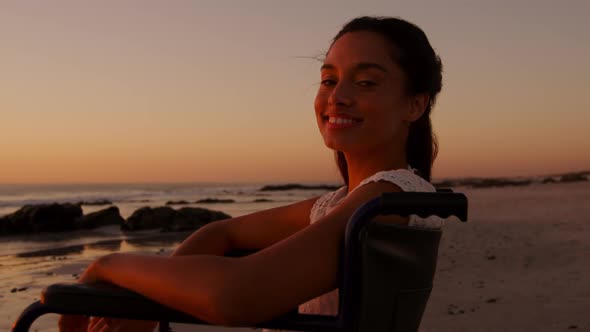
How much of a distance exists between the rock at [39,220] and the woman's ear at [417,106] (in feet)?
50.6

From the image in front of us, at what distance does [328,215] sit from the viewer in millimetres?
1645

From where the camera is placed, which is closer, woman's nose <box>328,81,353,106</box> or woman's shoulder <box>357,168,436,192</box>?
woman's shoulder <box>357,168,436,192</box>

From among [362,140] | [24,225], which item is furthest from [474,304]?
[24,225]

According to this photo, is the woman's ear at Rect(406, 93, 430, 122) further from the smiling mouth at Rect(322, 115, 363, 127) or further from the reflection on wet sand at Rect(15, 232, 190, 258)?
the reflection on wet sand at Rect(15, 232, 190, 258)

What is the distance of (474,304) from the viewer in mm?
6441

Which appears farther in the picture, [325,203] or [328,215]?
[325,203]

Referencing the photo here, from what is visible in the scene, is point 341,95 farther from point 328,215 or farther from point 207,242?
point 207,242

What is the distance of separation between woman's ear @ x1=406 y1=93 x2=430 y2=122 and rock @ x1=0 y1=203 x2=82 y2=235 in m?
15.4

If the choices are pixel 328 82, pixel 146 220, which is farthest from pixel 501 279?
pixel 146 220

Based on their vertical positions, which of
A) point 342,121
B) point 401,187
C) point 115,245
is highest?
point 342,121

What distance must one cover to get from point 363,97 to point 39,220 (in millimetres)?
15722

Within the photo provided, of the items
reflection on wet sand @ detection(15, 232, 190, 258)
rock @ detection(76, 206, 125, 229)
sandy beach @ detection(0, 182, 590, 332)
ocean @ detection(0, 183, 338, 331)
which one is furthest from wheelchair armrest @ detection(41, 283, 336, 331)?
rock @ detection(76, 206, 125, 229)

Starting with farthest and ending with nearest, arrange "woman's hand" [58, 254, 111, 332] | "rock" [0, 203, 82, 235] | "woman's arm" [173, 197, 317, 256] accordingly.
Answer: "rock" [0, 203, 82, 235]
"woman's arm" [173, 197, 317, 256]
"woman's hand" [58, 254, 111, 332]

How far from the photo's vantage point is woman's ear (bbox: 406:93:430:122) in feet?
6.91
